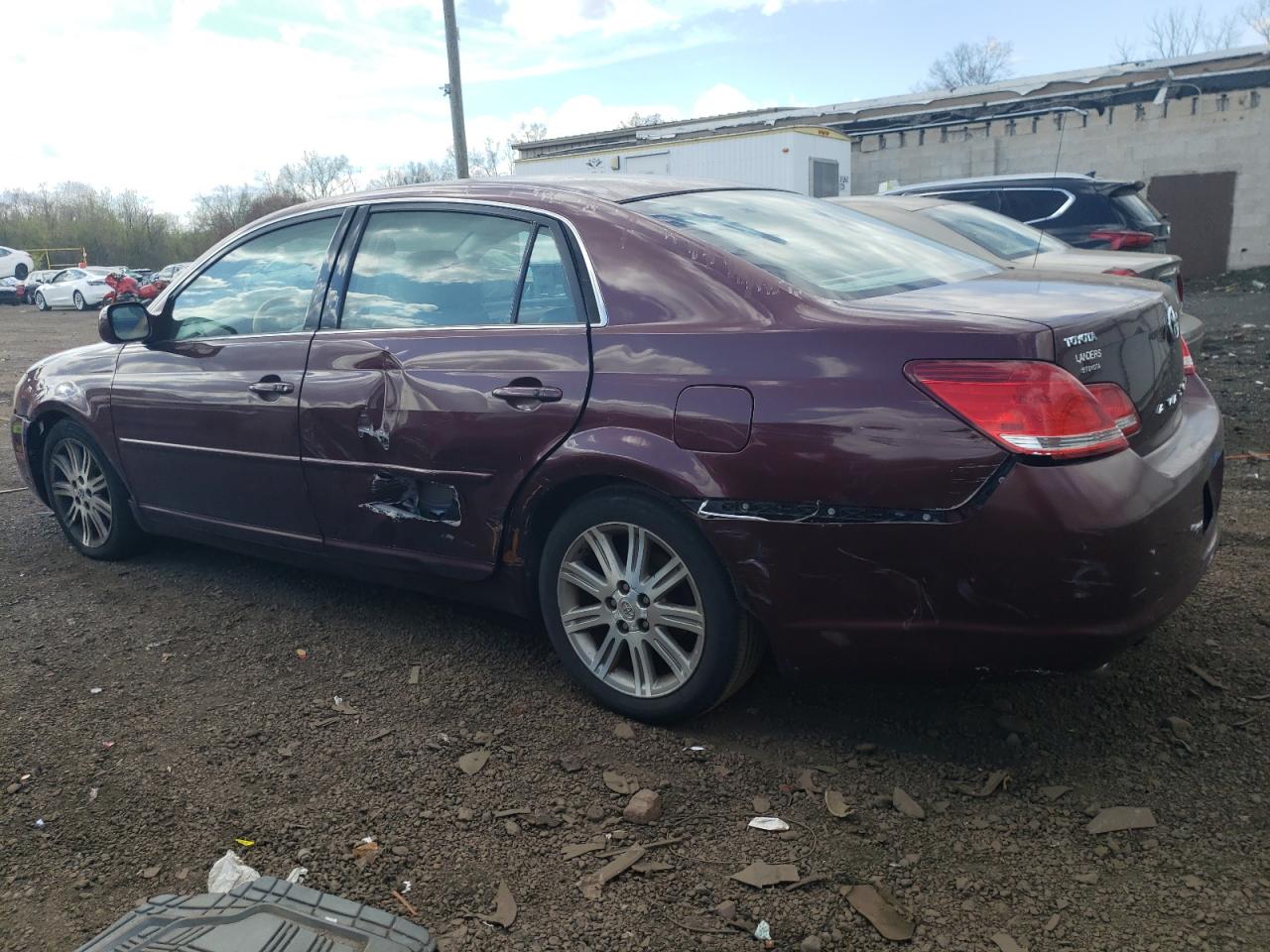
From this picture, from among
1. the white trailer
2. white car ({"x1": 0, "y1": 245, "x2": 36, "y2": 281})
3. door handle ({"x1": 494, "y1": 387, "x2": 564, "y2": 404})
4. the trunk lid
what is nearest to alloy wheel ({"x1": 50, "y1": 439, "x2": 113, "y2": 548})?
door handle ({"x1": 494, "y1": 387, "x2": 564, "y2": 404})

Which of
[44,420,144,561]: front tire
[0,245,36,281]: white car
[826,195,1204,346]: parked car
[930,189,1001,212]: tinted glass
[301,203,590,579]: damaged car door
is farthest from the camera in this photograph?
[0,245,36,281]: white car

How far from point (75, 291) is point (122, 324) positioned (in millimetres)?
30151

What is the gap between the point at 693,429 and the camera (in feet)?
9.20

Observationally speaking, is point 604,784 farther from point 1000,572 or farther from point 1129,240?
point 1129,240

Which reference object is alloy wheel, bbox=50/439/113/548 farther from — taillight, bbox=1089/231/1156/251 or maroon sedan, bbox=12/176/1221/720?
taillight, bbox=1089/231/1156/251

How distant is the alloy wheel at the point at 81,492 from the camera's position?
15.9ft

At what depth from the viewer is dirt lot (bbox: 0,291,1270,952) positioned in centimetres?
231

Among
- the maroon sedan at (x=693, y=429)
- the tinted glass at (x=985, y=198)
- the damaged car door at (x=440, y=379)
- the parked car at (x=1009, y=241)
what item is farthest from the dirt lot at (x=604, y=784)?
the tinted glass at (x=985, y=198)

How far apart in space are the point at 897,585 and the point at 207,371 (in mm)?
2911

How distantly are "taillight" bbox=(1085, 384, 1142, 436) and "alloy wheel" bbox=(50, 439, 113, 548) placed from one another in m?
4.22

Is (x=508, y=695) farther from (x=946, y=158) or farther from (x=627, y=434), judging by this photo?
(x=946, y=158)

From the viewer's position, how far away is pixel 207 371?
13.6 feet

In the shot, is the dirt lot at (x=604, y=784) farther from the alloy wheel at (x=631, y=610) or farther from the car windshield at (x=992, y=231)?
the car windshield at (x=992, y=231)

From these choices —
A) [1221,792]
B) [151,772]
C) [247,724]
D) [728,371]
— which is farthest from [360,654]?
[1221,792]
